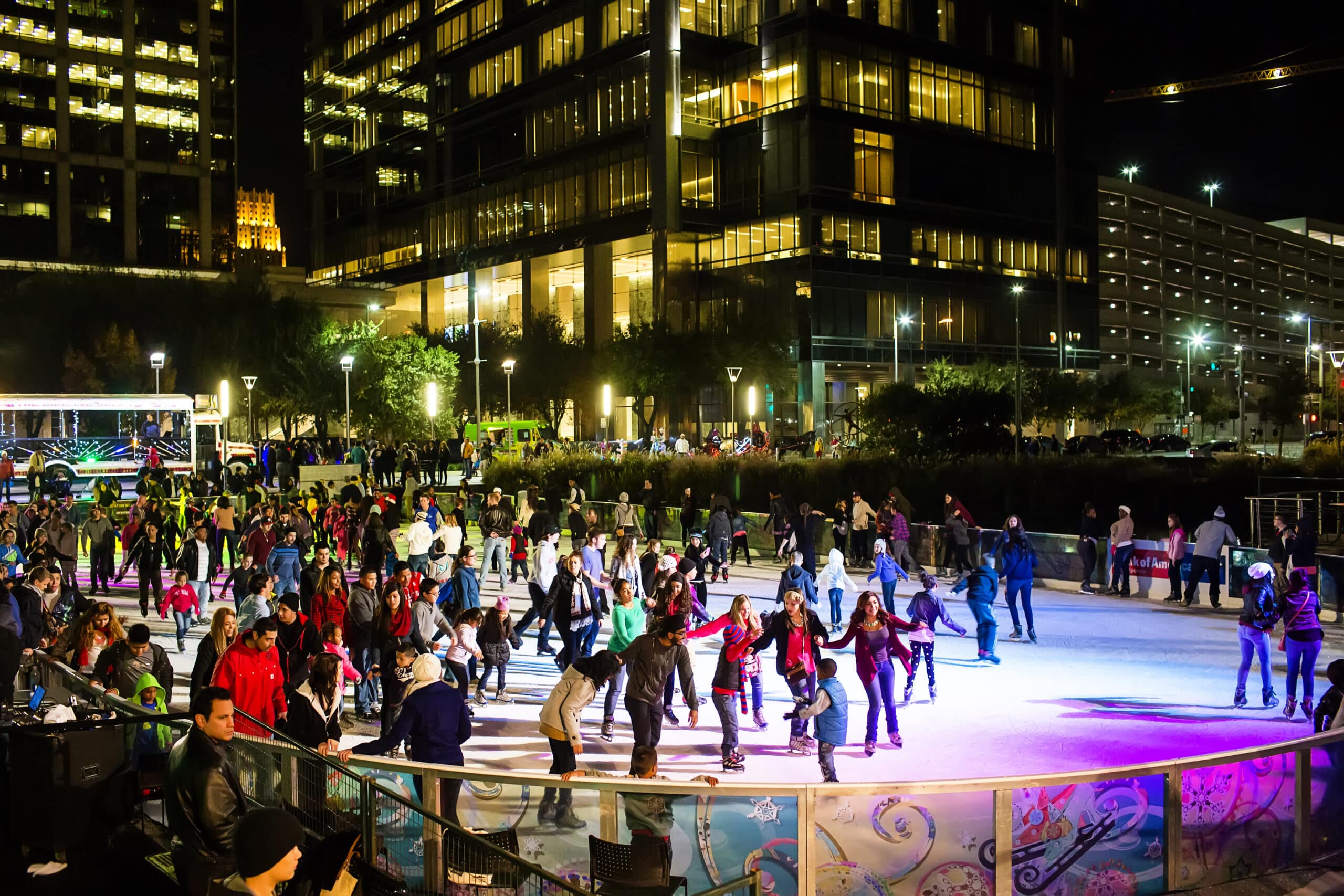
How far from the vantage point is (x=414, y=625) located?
11.7 m

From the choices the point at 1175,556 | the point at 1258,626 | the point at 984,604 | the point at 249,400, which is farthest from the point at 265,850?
the point at 249,400

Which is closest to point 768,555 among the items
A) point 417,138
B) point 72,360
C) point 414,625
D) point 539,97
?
point 414,625

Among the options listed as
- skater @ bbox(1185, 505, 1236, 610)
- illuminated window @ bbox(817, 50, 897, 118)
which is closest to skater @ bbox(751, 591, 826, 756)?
skater @ bbox(1185, 505, 1236, 610)

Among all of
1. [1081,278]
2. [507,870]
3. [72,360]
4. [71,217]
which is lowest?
[507,870]

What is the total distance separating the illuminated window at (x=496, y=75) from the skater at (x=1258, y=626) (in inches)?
2753

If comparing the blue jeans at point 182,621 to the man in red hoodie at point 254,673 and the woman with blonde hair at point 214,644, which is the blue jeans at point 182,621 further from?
the man in red hoodie at point 254,673

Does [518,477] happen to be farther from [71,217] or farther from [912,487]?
[71,217]

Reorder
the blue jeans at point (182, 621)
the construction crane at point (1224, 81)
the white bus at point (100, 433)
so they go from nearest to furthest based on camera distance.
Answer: the blue jeans at point (182, 621) < the white bus at point (100, 433) < the construction crane at point (1224, 81)

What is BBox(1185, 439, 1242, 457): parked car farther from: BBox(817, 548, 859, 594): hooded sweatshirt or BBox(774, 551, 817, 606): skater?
BBox(774, 551, 817, 606): skater

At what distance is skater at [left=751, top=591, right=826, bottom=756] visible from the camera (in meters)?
10.8

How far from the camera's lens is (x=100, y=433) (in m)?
39.7

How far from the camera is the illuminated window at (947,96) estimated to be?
66.9 m

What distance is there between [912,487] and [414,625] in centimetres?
2225

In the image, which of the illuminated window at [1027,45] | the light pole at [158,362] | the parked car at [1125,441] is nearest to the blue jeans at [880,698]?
the light pole at [158,362]
